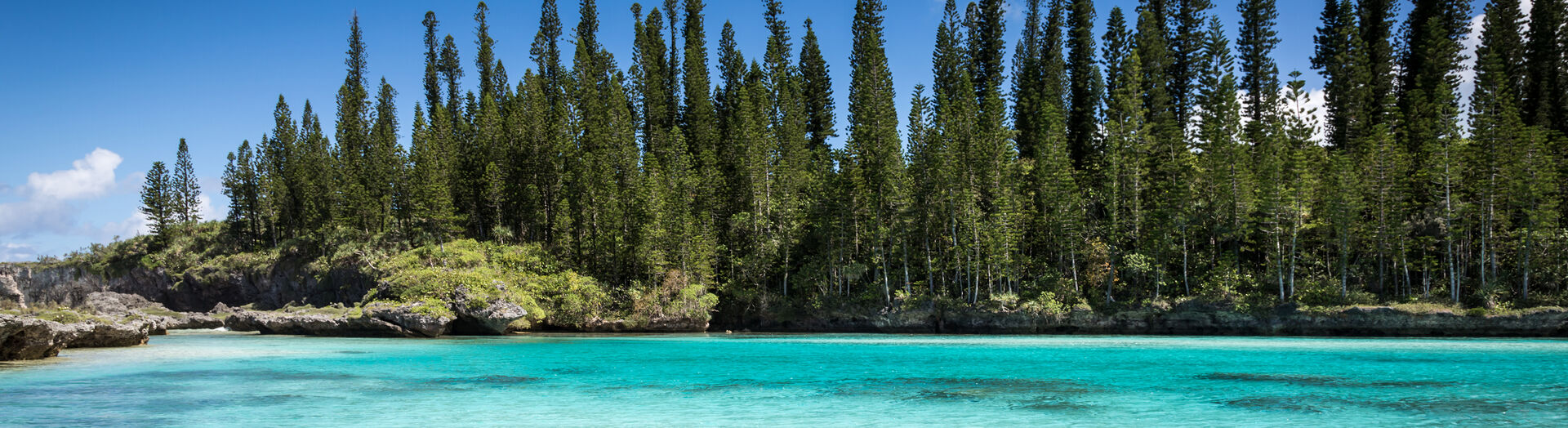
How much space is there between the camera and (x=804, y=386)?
16141 millimetres

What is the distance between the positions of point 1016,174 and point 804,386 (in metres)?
29.6

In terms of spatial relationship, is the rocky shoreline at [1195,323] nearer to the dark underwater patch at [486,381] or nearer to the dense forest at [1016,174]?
the dense forest at [1016,174]

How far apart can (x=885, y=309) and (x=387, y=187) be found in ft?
112

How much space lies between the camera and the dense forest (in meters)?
37.5

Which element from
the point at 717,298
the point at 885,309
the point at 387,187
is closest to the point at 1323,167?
the point at 885,309

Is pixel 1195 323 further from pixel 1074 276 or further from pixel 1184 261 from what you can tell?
pixel 1074 276

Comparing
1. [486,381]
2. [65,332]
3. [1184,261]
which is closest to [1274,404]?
[486,381]

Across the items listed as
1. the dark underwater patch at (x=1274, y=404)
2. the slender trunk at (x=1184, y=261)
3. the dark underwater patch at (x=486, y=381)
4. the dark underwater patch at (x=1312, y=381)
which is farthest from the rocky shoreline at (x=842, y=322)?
the dark underwater patch at (x=1274, y=404)

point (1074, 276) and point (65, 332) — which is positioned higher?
point (1074, 276)

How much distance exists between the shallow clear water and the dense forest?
39.0 ft

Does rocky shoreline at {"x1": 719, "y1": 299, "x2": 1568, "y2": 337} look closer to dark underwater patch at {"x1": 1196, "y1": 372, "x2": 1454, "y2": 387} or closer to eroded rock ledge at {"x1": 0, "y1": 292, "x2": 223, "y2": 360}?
dark underwater patch at {"x1": 1196, "y1": 372, "x2": 1454, "y2": 387}

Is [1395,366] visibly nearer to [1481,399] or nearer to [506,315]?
[1481,399]

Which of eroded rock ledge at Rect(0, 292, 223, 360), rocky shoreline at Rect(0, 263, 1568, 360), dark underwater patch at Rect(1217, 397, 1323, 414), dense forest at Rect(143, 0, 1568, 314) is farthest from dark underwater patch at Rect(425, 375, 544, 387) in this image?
dense forest at Rect(143, 0, 1568, 314)

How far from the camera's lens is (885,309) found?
136 ft
